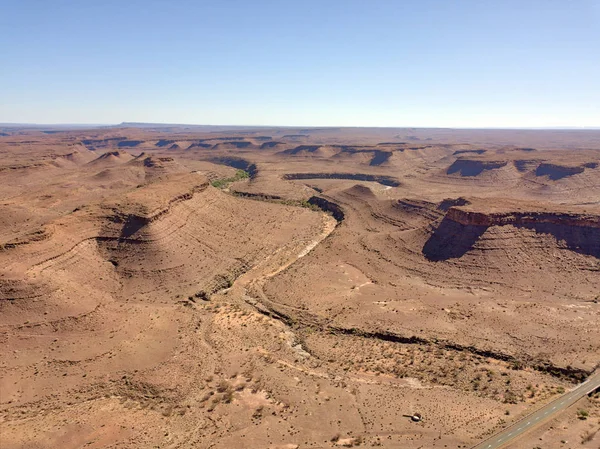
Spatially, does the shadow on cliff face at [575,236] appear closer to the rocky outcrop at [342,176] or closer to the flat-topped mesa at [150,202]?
the flat-topped mesa at [150,202]

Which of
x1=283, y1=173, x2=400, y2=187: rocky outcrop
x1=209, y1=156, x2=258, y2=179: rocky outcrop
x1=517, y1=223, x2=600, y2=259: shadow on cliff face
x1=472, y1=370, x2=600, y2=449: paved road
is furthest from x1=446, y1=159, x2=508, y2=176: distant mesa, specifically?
x1=472, y1=370, x2=600, y2=449: paved road

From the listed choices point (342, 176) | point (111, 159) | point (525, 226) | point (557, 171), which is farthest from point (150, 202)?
point (557, 171)

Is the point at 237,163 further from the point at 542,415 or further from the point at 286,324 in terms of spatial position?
the point at 542,415

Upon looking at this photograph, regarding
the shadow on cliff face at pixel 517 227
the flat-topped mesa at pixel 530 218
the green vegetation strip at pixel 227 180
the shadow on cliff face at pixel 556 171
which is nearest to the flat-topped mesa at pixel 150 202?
the shadow on cliff face at pixel 517 227

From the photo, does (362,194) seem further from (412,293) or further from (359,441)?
(359,441)

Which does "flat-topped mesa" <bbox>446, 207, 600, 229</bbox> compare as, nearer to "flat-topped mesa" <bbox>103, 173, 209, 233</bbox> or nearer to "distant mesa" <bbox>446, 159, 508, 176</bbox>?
"flat-topped mesa" <bbox>103, 173, 209, 233</bbox>

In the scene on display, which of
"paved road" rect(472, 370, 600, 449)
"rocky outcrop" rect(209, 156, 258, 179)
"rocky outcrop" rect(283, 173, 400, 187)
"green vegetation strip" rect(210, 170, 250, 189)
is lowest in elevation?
"paved road" rect(472, 370, 600, 449)
